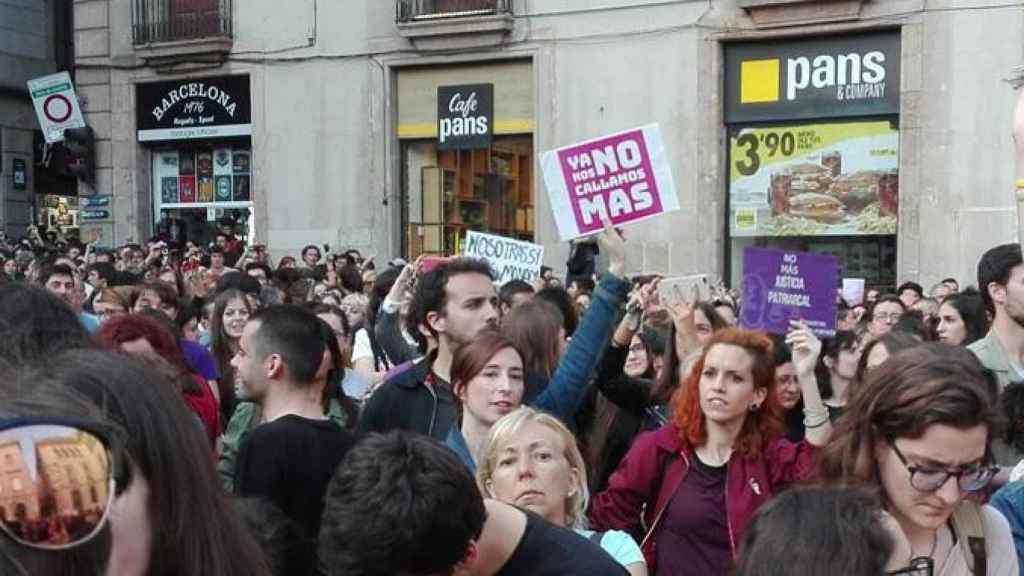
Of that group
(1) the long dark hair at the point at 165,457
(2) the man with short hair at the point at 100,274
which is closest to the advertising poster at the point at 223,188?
(2) the man with short hair at the point at 100,274

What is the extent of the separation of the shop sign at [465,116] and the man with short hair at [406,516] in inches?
668

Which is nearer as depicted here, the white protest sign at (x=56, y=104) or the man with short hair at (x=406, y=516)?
the man with short hair at (x=406, y=516)

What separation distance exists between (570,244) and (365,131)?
179 inches

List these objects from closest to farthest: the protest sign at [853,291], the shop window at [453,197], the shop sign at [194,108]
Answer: the protest sign at [853,291], the shop window at [453,197], the shop sign at [194,108]

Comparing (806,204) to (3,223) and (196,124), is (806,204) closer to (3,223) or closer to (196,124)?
(196,124)

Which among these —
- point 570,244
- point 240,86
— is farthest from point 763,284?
point 240,86

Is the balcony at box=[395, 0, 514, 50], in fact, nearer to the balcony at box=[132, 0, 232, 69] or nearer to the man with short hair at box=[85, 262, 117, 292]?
the balcony at box=[132, 0, 232, 69]

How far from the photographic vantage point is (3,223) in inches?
1075

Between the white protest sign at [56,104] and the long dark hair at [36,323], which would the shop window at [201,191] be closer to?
the white protest sign at [56,104]

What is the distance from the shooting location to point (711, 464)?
420cm

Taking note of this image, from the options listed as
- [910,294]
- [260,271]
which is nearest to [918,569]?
[910,294]

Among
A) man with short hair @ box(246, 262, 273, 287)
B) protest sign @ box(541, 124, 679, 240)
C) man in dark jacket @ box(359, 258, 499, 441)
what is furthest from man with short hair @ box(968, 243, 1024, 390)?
man with short hair @ box(246, 262, 273, 287)

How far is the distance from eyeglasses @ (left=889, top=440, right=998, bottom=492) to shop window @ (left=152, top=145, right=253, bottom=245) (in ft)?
63.8

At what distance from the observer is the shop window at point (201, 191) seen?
70.6ft
